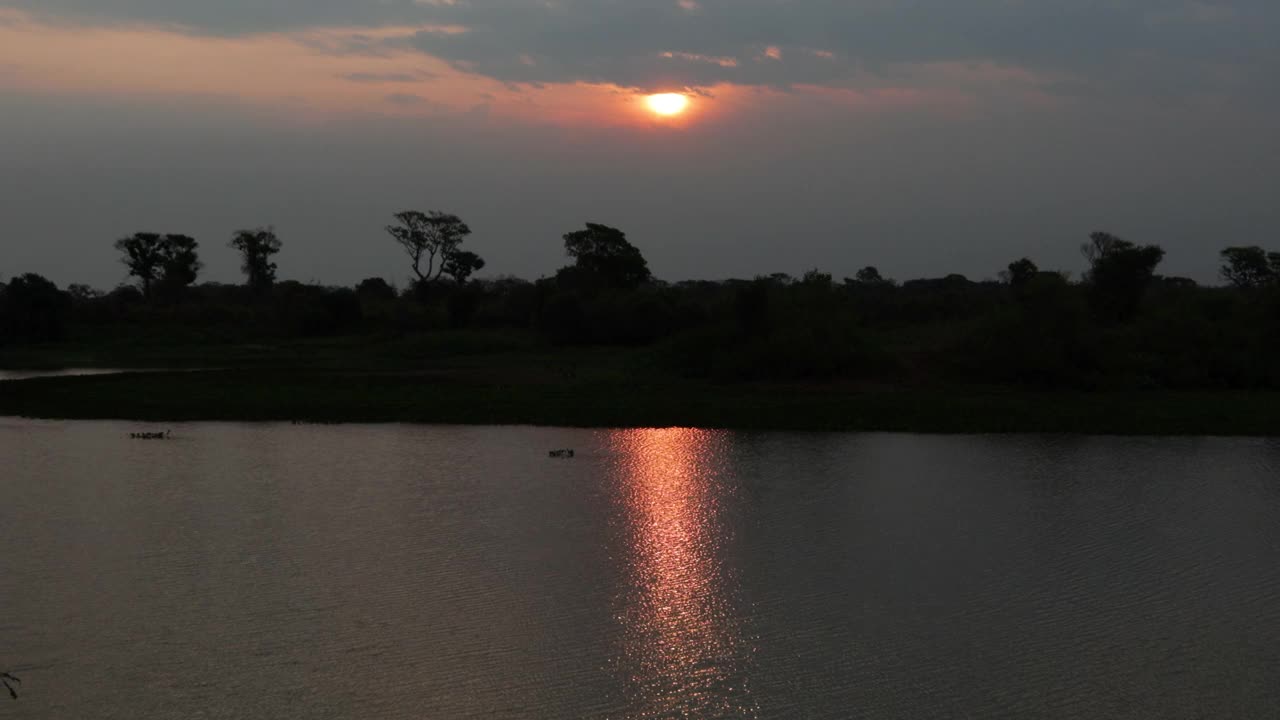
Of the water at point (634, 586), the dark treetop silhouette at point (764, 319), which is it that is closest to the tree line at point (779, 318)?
the dark treetop silhouette at point (764, 319)

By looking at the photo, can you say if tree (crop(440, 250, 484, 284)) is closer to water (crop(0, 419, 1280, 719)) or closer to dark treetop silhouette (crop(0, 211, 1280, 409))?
dark treetop silhouette (crop(0, 211, 1280, 409))

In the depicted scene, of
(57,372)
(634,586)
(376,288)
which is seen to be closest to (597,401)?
(634,586)

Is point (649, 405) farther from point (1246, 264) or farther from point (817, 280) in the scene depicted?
point (1246, 264)

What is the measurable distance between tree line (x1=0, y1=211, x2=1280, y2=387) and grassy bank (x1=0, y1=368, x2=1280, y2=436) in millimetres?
1508

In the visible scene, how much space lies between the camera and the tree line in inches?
1201

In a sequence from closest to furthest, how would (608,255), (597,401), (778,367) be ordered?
(597,401) → (778,367) → (608,255)

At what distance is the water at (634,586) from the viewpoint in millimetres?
8289

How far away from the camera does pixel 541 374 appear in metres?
34.4

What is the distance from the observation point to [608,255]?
220 ft

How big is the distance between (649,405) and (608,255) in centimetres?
4120

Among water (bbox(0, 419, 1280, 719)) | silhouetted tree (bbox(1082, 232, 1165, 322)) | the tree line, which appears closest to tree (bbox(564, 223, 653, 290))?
the tree line

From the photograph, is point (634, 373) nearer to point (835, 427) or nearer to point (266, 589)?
point (835, 427)

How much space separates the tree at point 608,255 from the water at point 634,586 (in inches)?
1872

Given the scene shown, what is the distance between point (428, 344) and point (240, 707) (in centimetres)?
3826
